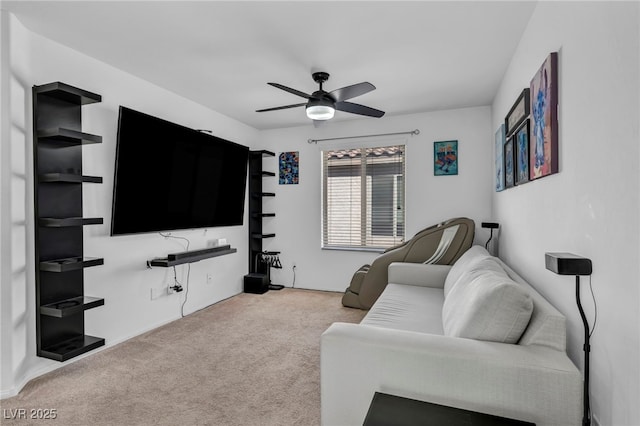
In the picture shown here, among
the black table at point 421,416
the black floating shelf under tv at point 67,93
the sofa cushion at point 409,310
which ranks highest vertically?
the black floating shelf under tv at point 67,93

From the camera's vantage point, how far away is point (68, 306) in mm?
2473

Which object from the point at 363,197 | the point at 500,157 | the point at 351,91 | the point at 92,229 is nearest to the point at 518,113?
the point at 500,157

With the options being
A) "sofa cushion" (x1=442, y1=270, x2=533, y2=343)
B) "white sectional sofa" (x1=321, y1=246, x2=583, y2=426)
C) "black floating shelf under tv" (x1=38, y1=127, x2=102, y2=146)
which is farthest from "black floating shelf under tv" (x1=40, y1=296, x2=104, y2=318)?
"sofa cushion" (x1=442, y1=270, x2=533, y2=343)

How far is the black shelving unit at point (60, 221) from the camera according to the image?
2.43m

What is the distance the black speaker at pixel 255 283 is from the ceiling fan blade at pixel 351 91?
2.93m

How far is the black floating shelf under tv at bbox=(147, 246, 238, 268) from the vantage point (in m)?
3.42

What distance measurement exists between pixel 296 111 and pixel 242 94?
825mm

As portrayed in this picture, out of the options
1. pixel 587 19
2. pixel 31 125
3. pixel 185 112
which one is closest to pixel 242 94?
pixel 185 112

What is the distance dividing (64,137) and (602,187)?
10.4 feet

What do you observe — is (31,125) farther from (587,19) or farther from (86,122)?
(587,19)

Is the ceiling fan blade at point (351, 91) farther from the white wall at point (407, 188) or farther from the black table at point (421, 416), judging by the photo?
the black table at point (421, 416)

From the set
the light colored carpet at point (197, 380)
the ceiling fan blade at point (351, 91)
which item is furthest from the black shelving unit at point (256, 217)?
the ceiling fan blade at point (351, 91)

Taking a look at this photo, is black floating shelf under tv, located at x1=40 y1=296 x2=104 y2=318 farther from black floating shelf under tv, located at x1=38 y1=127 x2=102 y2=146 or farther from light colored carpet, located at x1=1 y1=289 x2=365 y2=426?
black floating shelf under tv, located at x1=38 y1=127 x2=102 y2=146

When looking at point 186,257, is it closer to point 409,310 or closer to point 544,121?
point 409,310
